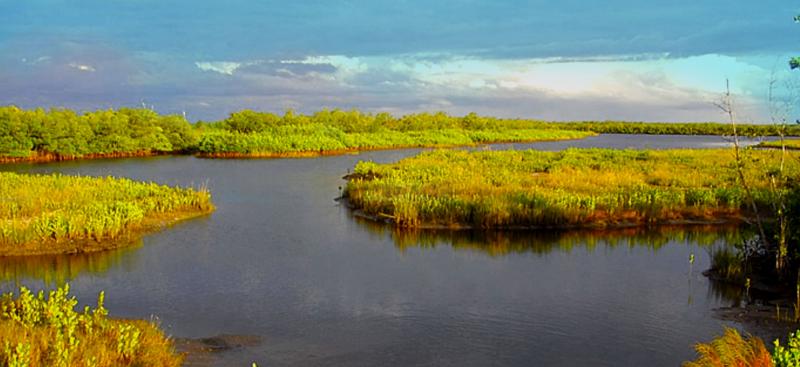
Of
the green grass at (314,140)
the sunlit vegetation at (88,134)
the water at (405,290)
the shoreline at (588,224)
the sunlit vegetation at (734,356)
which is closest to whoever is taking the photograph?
the sunlit vegetation at (734,356)

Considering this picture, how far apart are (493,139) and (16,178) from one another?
232ft

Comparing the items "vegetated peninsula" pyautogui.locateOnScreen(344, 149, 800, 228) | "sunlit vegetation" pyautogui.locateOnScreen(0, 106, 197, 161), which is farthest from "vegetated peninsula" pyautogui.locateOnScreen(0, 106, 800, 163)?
"vegetated peninsula" pyautogui.locateOnScreen(344, 149, 800, 228)

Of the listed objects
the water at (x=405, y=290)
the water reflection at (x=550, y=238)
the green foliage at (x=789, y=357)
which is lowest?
the water at (x=405, y=290)

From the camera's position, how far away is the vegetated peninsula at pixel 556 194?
22.4m

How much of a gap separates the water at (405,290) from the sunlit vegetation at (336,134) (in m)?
37.1

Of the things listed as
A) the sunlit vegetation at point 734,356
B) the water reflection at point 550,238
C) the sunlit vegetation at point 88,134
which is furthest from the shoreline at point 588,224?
the sunlit vegetation at point 88,134

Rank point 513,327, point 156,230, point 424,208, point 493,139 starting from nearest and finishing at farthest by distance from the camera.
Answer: point 513,327
point 156,230
point 424,208
point 493,139

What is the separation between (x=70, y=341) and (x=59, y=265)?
29.8ft

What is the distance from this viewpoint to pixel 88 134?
52969 millimetres

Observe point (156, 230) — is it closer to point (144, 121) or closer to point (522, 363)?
point (522, 363)

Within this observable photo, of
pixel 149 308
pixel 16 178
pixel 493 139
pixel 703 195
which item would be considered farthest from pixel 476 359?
pixel 493 139

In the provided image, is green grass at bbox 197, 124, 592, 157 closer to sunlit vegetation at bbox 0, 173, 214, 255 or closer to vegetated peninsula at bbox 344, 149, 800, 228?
vegetated peninsula at bbox 344, 149, 800, 228

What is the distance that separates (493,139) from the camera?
92.1m

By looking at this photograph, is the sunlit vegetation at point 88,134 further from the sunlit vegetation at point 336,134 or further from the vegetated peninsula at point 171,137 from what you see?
the sunlit vegetation at point 336,134
